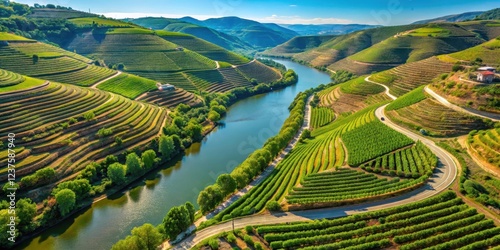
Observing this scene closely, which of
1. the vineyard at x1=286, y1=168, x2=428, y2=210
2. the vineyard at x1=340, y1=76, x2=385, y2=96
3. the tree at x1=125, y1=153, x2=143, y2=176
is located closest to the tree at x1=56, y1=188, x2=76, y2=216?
the tree at x1=125, y1=153, x2=143, y2=176

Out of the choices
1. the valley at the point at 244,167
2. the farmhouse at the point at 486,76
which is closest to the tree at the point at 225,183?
the valley at the point at 244,167

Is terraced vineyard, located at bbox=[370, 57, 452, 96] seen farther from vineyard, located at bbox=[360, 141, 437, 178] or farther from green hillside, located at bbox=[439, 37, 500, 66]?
vineyard, located at bbox=[360, 141, 437, 178]

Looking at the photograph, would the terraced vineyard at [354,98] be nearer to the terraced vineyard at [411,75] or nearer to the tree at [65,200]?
the terraced vineyard at [411,75]

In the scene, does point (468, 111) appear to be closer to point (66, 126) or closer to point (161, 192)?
point (161, 192)

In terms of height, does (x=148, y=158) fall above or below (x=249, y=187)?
above

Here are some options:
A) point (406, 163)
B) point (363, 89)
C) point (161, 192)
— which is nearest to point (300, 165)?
point (406, 163)

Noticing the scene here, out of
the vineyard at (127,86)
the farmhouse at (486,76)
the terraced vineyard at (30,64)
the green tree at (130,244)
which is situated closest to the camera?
the green tree at (130,244)

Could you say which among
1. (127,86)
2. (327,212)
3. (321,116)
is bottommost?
(327,212)
